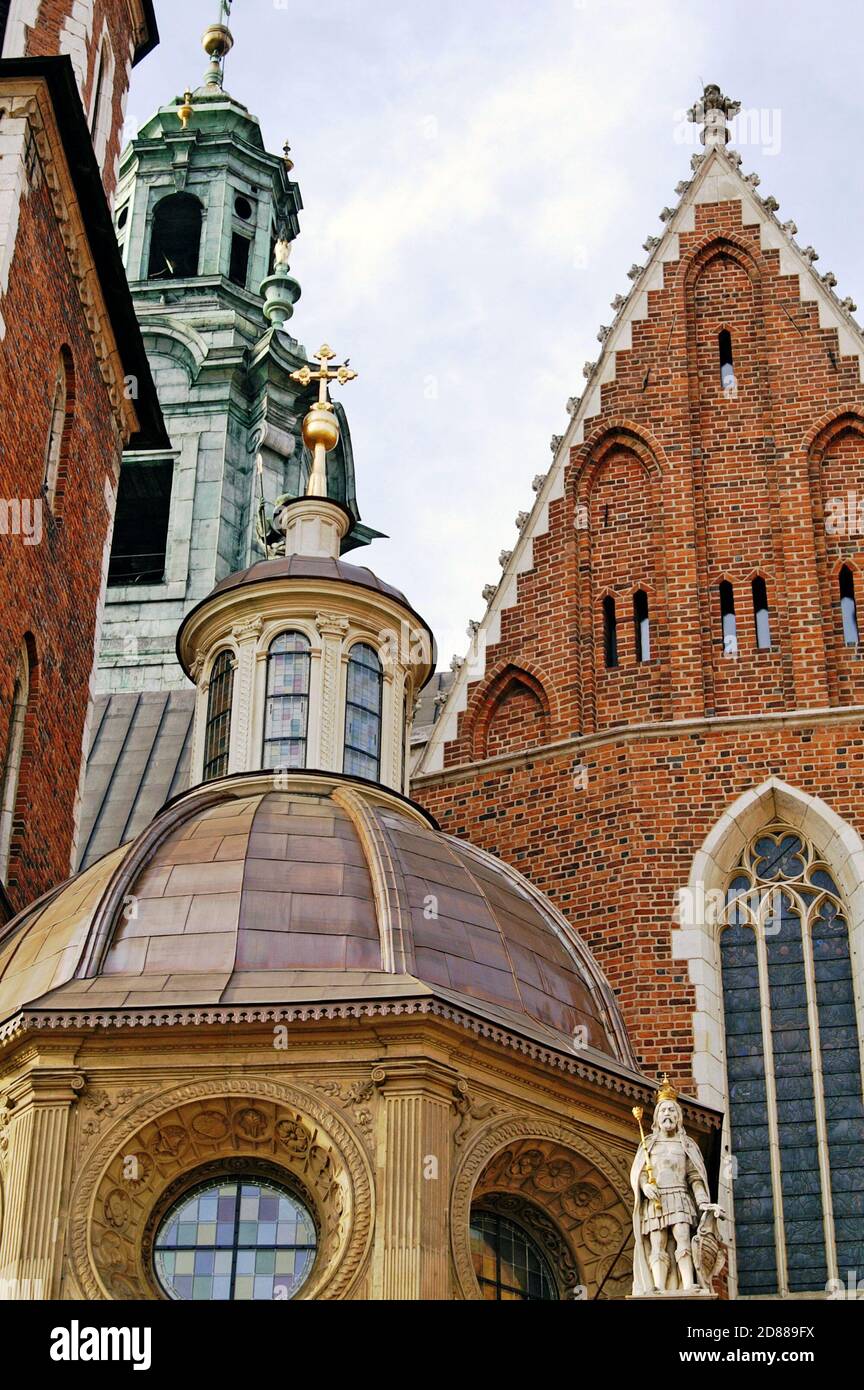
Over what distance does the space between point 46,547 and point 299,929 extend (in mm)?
7423

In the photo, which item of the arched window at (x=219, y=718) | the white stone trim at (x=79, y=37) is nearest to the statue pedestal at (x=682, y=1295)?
the arched window at (x=219, y=718)

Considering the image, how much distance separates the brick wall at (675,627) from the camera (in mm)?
25578

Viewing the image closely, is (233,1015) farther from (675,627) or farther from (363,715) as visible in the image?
(675,627)

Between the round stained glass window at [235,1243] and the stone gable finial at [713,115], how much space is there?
15074 mm

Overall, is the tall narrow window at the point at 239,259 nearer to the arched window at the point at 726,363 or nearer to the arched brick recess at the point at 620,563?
the arched window at the point at 726,363

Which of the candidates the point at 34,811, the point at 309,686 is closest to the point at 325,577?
the point at 309,686

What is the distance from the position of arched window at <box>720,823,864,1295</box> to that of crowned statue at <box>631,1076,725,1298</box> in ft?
15.8

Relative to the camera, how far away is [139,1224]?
1938 cm

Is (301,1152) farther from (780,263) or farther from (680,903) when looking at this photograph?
(780,263)

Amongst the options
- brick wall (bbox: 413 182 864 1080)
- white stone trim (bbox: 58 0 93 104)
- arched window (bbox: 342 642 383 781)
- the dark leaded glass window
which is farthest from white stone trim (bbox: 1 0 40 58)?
the dark leaded glass window

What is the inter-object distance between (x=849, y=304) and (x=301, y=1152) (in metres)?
13.2

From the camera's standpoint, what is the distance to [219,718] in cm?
2569

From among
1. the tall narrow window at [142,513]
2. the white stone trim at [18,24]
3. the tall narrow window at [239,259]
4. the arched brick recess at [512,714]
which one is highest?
the tall narrow window at [239,259]

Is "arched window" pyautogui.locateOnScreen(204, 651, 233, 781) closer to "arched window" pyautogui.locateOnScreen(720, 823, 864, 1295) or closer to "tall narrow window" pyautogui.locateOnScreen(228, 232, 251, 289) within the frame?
"arched window" pyautogui.locateOnScreen(720, 823, 864, 1295)
